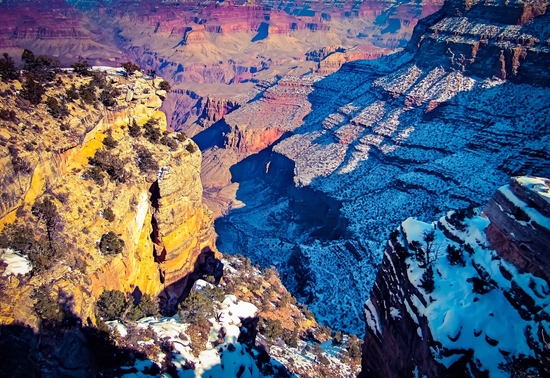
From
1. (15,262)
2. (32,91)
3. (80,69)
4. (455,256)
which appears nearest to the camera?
(455,256)

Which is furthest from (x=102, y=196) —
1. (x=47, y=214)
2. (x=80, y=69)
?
(x=80, y=69)

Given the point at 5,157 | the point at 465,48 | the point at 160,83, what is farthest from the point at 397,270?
the point at 465,48

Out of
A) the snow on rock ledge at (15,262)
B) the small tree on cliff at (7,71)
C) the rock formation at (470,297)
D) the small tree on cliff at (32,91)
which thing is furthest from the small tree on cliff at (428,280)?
the small tree on cliff at (7,71)

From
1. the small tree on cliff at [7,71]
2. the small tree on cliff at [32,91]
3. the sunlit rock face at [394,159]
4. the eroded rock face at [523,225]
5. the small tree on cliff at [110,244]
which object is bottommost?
the sunlit rock face at [394,159]

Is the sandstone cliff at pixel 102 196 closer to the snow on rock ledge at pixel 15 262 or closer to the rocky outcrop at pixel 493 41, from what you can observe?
the snow on rock ledge at pixel 15 262

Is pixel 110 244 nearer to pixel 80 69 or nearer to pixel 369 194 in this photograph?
pixel 80 69

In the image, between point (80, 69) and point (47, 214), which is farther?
A: point (80, 69)

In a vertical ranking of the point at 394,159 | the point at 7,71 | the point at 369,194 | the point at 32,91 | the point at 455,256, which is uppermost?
the point at 7,71
